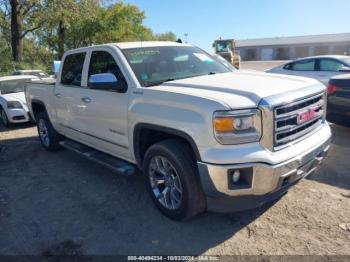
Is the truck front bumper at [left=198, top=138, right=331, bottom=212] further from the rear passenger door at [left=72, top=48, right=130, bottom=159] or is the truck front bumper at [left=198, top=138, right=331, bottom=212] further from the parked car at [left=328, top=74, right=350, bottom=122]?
the parked car at [left=328, top=74, right=350, bottom=122]

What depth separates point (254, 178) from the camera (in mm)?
3021

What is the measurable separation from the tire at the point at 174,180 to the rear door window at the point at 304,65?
7.70 metres

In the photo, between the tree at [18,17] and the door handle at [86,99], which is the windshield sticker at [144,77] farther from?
the tree at [18,17]

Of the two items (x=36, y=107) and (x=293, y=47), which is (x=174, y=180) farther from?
(x=293, y=47)

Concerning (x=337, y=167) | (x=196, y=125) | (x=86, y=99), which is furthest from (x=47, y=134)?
(x=337, y=167)

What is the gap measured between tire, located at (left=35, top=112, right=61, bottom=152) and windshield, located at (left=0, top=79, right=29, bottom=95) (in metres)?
4.07

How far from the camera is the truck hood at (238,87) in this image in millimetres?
3121

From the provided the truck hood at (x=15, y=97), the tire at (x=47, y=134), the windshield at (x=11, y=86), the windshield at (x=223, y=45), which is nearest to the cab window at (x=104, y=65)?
the tire at (x=47, y=134)

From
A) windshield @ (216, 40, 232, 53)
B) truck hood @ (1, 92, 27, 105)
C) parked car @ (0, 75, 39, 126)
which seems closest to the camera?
parked car @ (0, 75, 39, 126)

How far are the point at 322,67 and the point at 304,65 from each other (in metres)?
0.65

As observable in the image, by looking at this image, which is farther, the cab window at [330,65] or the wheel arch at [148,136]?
the cab window at [330,65]

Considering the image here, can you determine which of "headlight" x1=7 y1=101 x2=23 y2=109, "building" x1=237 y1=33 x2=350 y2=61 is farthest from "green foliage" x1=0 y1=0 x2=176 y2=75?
"building" x1=237 y1=33 x2=350 y2=61

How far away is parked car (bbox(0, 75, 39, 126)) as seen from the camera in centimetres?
941

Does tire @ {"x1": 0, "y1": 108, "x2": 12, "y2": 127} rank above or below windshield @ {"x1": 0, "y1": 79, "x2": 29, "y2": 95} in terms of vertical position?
below
